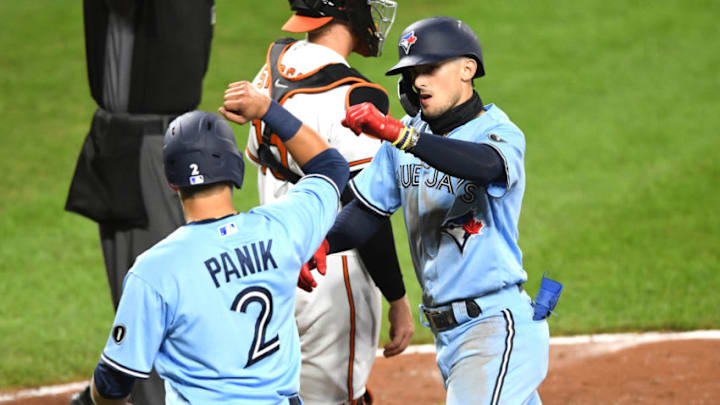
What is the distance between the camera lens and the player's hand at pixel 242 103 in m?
3.20

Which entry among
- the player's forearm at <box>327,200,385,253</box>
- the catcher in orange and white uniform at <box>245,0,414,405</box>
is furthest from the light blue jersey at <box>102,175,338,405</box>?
the catcher in orange and white uniform at <box>245,0,414,405</box>

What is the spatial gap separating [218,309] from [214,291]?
0.19 ft

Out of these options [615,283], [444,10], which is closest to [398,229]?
[615,283]

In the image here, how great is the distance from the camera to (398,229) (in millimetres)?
9312

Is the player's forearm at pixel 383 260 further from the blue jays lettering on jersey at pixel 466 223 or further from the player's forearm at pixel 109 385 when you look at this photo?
the player's forearm at pixel 109 385

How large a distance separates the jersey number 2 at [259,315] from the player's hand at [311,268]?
19.5 inches

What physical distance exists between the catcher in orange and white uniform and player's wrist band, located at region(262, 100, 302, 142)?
2.78 feet

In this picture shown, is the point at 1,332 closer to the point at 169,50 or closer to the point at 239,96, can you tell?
the point at 169,50

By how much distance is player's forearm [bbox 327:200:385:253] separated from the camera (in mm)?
3914

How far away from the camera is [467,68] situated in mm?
3764

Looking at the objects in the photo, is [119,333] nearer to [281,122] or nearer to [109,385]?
[109,385]

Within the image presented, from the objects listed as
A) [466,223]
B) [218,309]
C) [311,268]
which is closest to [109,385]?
[218,309]

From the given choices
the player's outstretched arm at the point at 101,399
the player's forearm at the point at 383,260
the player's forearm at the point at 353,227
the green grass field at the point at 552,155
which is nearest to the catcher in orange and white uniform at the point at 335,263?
the player's forearm at the point at 383,260

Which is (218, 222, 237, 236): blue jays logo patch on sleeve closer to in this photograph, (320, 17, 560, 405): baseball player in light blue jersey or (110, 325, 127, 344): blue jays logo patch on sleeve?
(110, 325, 127, 344): blue jays logo patch on sleeve
